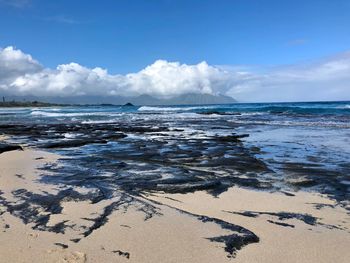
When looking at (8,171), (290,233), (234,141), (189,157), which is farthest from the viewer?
(234,141)

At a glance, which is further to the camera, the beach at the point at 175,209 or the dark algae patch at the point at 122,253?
the beach at the point at 175,209

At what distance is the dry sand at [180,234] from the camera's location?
360 centimetres

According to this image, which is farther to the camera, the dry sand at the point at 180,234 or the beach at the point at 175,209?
the beach at the point at 175,209

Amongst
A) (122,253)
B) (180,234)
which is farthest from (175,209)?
(122,253)

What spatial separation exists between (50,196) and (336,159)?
6.89m

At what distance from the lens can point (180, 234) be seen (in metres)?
4.15

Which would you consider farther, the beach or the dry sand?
the beach

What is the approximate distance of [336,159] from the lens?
956 cm

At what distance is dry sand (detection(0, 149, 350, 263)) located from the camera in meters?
3.60

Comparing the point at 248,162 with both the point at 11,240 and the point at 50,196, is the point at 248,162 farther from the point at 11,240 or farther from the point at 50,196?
the point at 11,240

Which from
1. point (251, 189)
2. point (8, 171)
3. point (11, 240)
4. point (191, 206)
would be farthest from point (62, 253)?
point (8, 171)

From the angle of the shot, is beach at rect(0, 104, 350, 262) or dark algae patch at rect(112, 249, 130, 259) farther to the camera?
beach at rect(0, 104, 350, 262)

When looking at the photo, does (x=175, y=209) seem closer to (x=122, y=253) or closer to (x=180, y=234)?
(x=180, y=234)

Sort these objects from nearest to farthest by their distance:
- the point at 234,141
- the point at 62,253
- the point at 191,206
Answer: the point at 62,253, the point at 191,206, the point at 234,141
